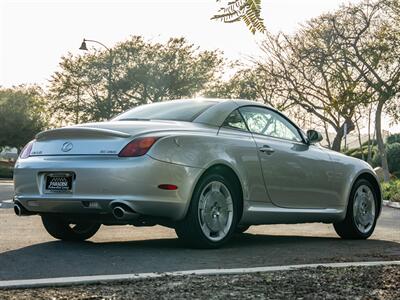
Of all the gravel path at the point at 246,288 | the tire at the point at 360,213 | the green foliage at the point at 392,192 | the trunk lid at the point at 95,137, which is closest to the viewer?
the gravel path at the point at 246,288

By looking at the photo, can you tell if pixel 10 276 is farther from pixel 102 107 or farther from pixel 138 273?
pixel 102 107

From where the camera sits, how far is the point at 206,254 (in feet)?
20.8

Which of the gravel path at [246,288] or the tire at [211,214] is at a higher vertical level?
the tire at [211,214]

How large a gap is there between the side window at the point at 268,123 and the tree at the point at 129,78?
119 ft

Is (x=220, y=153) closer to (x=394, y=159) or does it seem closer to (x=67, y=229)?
(x=67, y=229)

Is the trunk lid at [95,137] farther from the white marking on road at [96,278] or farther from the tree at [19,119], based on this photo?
the tree at [19,119]

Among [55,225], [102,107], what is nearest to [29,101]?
[102,107]

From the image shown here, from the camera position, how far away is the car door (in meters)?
7.45

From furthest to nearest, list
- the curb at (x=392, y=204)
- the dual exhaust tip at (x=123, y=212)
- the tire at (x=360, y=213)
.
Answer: the curb at (x=392, y=204)
the tire at (x=360, y=213)
the dual exhaust tip at (x=123, y=212)

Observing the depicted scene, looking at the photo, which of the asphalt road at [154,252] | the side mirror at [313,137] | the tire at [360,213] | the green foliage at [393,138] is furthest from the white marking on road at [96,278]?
the green foliage at [393,138]

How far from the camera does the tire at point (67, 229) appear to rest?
24.1 ft

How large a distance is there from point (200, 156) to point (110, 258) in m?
1.27

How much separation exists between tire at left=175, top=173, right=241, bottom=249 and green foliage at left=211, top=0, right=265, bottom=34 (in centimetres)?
387

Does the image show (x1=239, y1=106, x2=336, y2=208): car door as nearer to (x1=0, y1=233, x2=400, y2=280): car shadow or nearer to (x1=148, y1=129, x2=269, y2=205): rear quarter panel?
(x1=148, y1=129, x2=269, y2=205): rear quarter panel
